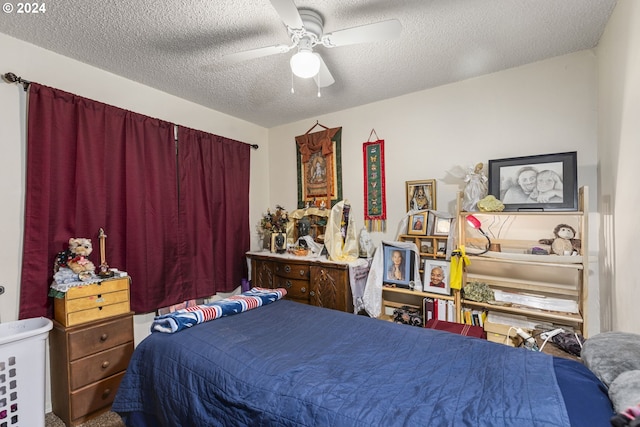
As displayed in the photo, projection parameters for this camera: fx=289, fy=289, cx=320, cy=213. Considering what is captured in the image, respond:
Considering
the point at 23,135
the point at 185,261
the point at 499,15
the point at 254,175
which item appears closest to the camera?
the point at 499,15

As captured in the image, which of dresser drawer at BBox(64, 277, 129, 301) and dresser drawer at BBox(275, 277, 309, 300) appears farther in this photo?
dresser drawer at BBox(275, 277, 309, 300)

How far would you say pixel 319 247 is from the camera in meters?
3.19

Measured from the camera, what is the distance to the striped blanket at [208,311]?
5.23ft

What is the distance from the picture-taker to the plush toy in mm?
2033

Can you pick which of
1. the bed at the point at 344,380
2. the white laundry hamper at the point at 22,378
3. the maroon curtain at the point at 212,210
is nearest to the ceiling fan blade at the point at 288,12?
the bed at the point at 344,380

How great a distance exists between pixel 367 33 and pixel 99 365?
2670 millimetres

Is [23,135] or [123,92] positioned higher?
[123,92]

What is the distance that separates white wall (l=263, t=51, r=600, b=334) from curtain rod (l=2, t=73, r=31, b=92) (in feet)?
8.08

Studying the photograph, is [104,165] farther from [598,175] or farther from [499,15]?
[598,175]

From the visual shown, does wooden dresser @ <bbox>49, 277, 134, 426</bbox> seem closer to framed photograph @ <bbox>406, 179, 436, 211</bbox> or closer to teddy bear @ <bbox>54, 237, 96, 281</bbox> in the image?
teddy bear @ <bbox>54, 237, 96, 281</bbox>

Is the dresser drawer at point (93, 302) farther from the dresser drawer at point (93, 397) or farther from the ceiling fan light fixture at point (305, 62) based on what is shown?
the ceiling fan light fixture at point (305, 62)

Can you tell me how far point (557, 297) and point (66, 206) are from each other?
373 cm

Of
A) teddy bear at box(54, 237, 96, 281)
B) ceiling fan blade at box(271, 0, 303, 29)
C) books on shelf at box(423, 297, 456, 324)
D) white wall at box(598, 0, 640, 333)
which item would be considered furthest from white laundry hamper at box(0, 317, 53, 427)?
white wall at box(598, 0, 640, 333)

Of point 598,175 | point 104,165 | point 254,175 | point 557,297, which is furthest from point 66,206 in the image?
point 598,175
